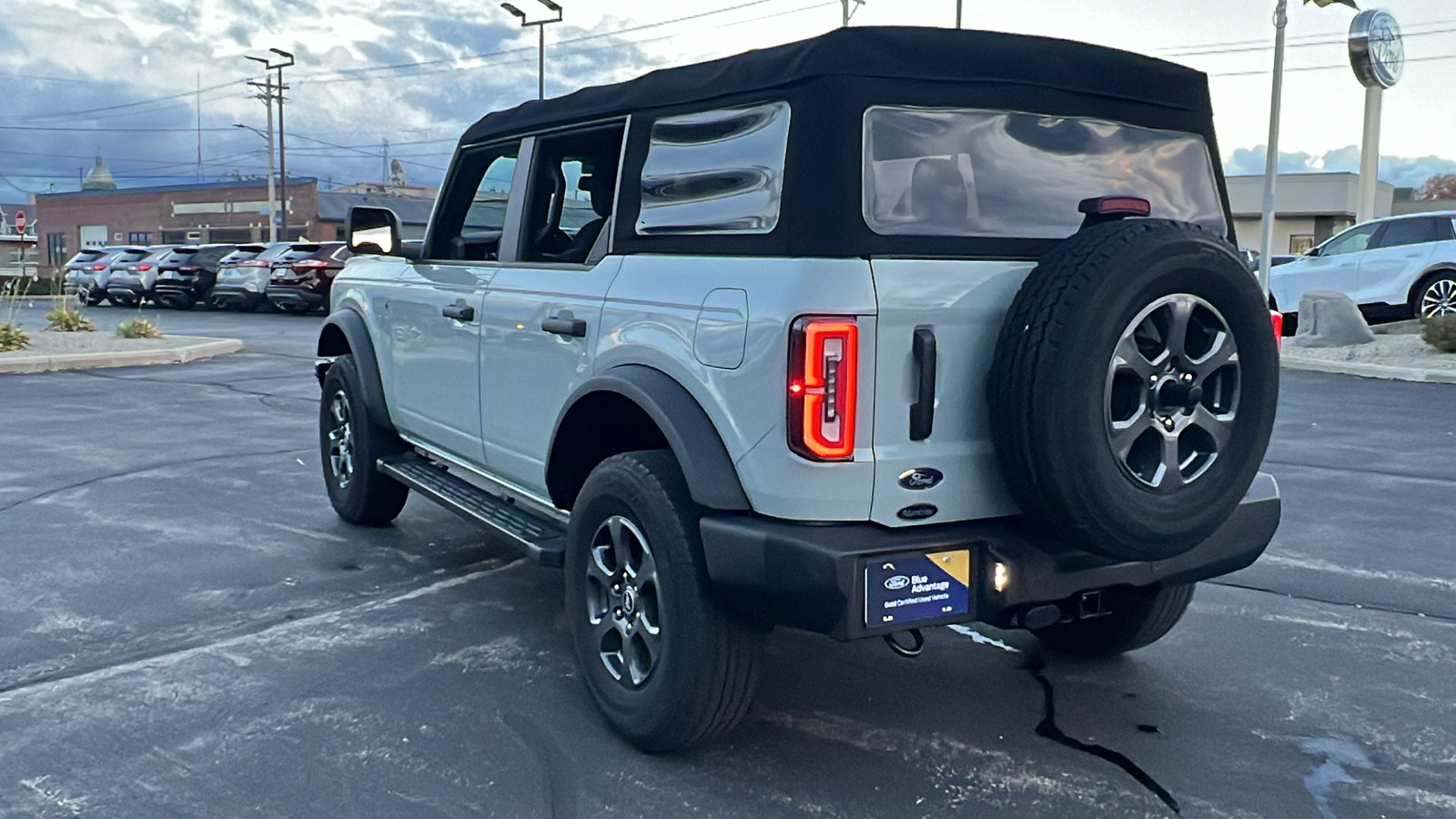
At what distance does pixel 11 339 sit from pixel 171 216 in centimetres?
5895

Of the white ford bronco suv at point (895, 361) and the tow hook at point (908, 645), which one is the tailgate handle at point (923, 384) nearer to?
the white ford bronco suv at point (895, 361)

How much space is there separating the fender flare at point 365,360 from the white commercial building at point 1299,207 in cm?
4572

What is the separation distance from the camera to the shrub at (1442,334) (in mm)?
14594

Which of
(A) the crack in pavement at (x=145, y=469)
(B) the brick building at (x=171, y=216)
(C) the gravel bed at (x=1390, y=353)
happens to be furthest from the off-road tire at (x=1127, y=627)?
(B) the brick building at (x=171, y=216)

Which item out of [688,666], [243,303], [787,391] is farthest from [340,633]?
[243,303]

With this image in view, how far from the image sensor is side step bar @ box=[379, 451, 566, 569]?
4105 mm

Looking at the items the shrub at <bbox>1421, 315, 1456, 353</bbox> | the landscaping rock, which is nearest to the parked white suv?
the landscaping rock

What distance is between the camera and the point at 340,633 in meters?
4.59

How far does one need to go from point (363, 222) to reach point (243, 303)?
25.0 m

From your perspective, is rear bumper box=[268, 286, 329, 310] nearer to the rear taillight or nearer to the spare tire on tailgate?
the rear taillight

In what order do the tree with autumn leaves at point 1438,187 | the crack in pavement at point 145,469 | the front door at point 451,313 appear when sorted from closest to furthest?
1. the front door at point 451,313
2. the crack in pavement at point 145,469
3. the tree with autumn leaves at point 1438,187

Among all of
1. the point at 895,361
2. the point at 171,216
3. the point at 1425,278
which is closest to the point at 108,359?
the point at 895,361

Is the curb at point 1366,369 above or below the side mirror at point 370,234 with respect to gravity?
below

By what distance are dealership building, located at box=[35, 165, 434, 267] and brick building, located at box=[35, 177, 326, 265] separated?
5 cm
